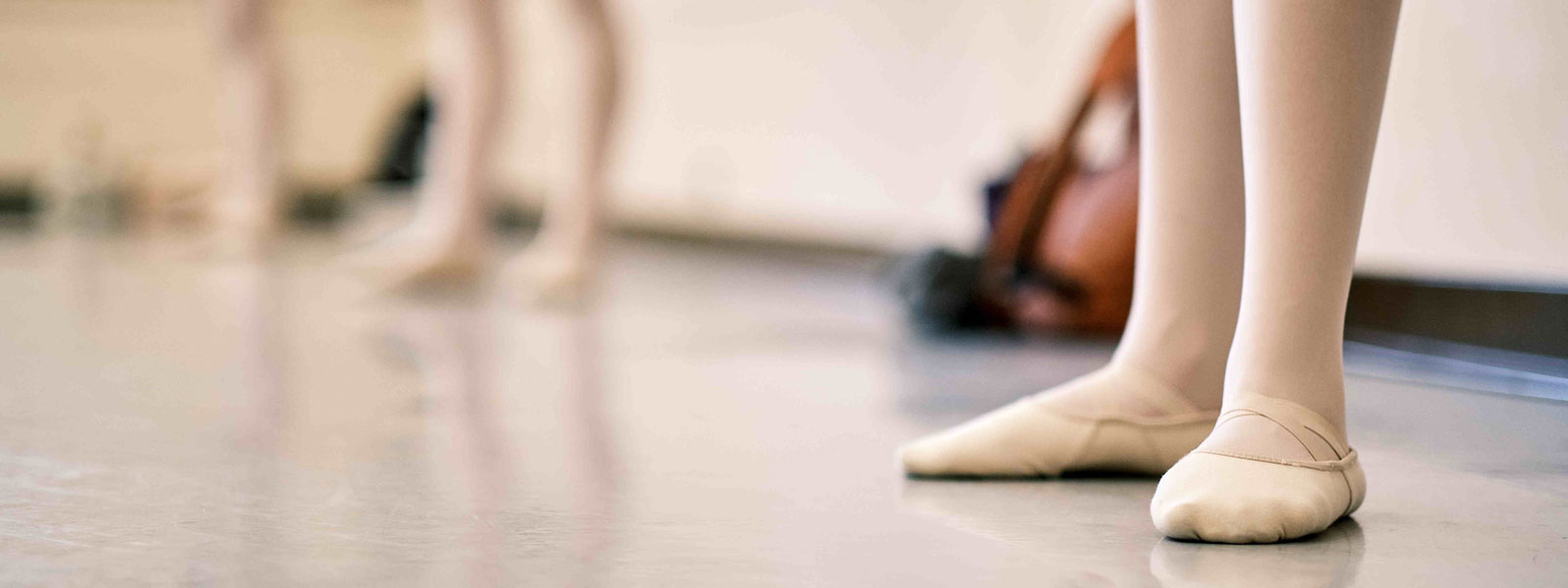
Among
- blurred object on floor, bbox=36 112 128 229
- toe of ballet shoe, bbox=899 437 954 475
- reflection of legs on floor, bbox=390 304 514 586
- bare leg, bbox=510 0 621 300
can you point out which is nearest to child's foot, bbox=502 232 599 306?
bare leg, bbox=510 0 621 300

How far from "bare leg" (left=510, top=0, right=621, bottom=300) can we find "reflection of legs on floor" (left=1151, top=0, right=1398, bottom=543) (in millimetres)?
1531

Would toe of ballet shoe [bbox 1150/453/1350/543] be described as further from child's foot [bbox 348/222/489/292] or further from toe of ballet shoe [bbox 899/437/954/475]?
child's foot [bbox 348/222/489/292]

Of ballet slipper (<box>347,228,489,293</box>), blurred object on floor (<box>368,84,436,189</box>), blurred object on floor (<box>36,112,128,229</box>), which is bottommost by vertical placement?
blurred object on floor (<box>36,112,128,229</box>)

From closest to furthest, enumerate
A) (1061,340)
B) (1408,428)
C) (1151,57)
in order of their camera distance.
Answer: (1151,57), (1408,428), (1061,340)

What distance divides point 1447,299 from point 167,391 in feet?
4.19

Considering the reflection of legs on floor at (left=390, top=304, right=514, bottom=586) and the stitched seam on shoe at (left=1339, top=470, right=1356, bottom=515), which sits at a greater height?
the stitched seam on shoe at (left=1339, top=470, right=1356, bottom=515)

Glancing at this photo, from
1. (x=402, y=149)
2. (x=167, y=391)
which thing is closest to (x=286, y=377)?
(x=167, y=391)

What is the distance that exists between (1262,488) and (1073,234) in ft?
3.67

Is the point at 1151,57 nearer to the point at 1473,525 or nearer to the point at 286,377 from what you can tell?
the point at 1473,525

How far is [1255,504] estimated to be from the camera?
2.15ft

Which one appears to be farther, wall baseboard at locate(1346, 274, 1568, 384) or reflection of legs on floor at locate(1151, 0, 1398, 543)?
wall baseboard at locate(1346, 274, 1568, 384)

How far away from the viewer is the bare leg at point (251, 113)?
299 centimetres

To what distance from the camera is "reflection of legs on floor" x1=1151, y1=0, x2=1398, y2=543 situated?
0.66 metres

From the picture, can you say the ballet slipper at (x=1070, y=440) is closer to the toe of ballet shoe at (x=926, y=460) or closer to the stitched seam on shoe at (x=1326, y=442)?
the toe of ballet shoe at (x=926, y=460)
